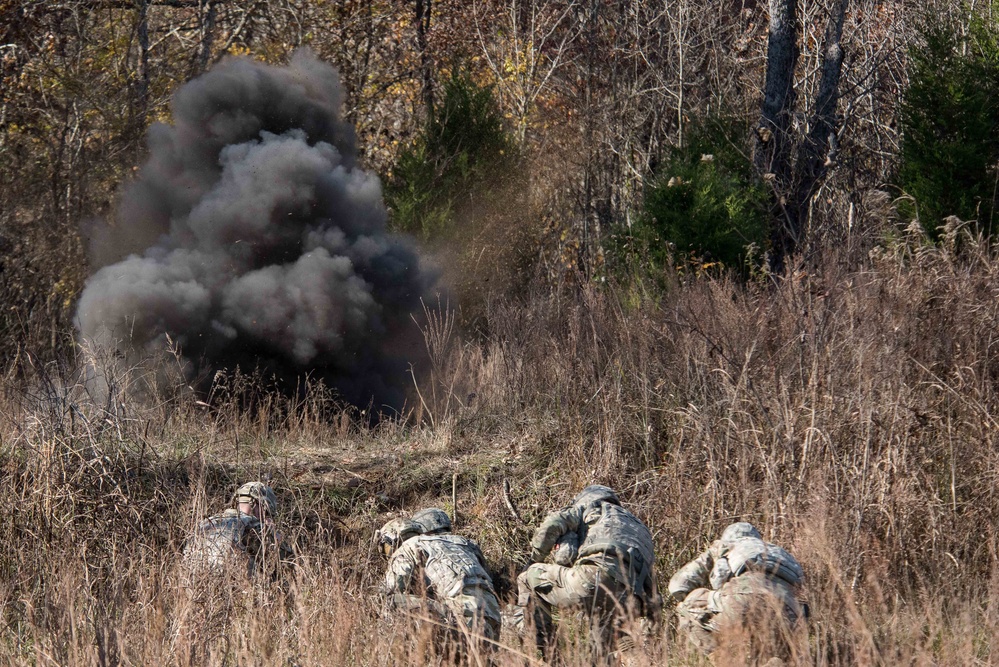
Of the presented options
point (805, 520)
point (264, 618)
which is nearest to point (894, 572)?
point (805, 520)

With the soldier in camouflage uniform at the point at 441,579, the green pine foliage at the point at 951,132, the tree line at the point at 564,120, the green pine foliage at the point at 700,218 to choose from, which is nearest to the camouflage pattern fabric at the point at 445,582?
the soldier in camouflage uniform at the point at 441,579

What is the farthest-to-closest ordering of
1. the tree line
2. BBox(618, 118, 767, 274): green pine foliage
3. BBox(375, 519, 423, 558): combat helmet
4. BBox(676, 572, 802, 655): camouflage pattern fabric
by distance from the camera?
the tree line, BBox(618, 118, 767, 274): green pine foliage, BBox(375, 519, 423, 558): combat helmet, BBox(676, 572, 802, 655): camouflage pattern fabric

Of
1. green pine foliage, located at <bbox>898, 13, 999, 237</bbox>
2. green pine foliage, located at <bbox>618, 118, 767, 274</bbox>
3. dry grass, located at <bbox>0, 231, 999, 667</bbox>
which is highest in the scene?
green pine foliage, located at <bbox>898, 13, 999, 237</bbox>

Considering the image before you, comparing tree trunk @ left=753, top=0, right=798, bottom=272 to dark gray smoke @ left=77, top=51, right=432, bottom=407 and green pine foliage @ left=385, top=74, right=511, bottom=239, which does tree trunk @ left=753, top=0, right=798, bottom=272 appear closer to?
dark gray smoke @ left=77, top=51, right=432, bottom=407

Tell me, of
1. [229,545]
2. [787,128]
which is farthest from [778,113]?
[229,545]

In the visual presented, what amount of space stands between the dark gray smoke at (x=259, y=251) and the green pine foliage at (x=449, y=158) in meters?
1.37

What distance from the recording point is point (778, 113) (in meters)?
13.2

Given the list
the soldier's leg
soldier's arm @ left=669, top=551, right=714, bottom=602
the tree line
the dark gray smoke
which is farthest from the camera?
the tree line

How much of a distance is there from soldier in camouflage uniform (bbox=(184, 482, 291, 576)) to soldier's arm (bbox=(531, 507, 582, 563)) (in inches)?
51.8

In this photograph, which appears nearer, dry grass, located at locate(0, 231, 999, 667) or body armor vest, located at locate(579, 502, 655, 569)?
dry grass, located at locate(0, 231, 999, 667)

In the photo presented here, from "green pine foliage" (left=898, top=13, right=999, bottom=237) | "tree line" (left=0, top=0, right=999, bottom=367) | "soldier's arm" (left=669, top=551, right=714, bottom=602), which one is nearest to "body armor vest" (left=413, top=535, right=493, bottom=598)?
"soldier's arm" (left=669, top=551, right=714, bottom=602)

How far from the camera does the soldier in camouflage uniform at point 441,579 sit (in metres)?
4.69

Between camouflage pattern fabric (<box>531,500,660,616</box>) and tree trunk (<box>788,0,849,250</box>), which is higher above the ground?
tree trunk (<box>788,0,849,250</box>)

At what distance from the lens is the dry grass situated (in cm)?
466
